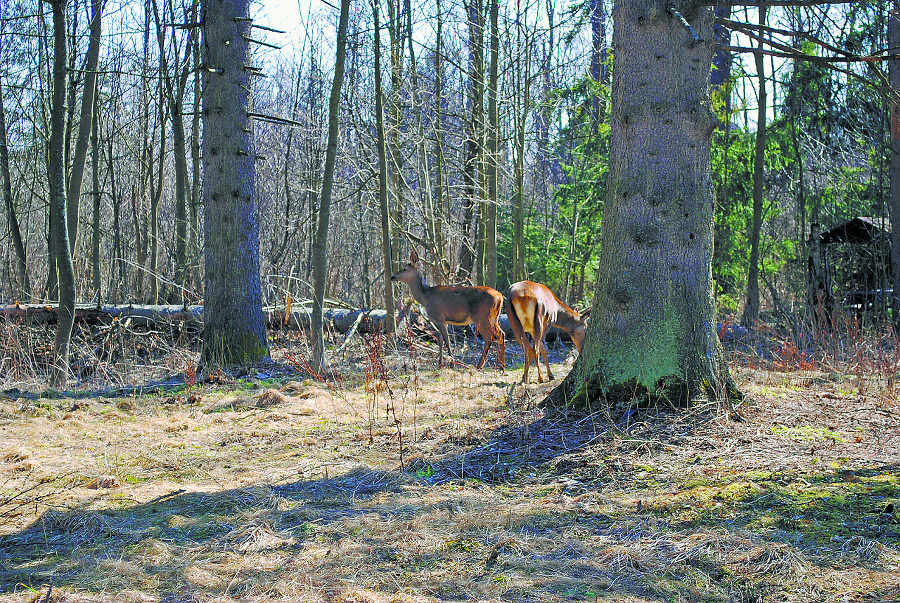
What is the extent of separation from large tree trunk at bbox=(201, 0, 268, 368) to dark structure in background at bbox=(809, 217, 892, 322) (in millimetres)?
10972

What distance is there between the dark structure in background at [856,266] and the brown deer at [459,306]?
23.2ft

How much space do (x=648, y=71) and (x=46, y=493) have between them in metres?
5.53

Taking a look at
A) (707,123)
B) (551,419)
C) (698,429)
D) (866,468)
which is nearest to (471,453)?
(551,419)

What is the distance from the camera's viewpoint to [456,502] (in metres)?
4.53

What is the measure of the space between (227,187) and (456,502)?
6.99 metres

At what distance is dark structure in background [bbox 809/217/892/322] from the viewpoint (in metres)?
14.8

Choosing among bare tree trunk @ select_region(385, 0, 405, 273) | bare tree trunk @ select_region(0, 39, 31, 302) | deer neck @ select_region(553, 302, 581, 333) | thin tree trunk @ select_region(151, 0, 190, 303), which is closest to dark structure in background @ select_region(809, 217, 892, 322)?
deer neck @ select_region(553, 302, 581, 333)

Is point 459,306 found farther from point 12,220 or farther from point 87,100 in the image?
point 12,220

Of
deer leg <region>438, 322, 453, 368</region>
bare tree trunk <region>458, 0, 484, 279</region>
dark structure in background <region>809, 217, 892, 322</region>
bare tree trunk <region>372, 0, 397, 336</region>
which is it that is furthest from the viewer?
dark structure in background <region>809, 217, 892, 322</region>

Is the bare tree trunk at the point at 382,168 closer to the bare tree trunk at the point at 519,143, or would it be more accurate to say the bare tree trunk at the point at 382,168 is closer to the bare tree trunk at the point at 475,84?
the bare tree trunk at the point at 475,84

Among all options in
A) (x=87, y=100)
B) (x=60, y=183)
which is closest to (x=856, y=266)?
(x=87, y=100)

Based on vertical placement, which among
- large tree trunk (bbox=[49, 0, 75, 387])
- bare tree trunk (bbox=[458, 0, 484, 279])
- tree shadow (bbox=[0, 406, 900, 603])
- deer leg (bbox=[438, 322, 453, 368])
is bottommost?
tree shadow (bbox=[0, 406, 900, 603])

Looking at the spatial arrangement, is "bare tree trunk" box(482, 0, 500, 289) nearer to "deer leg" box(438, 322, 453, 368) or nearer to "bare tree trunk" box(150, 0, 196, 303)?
"deer leg" box(438, 322, 453, 368)

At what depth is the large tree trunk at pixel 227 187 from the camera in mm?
10055
